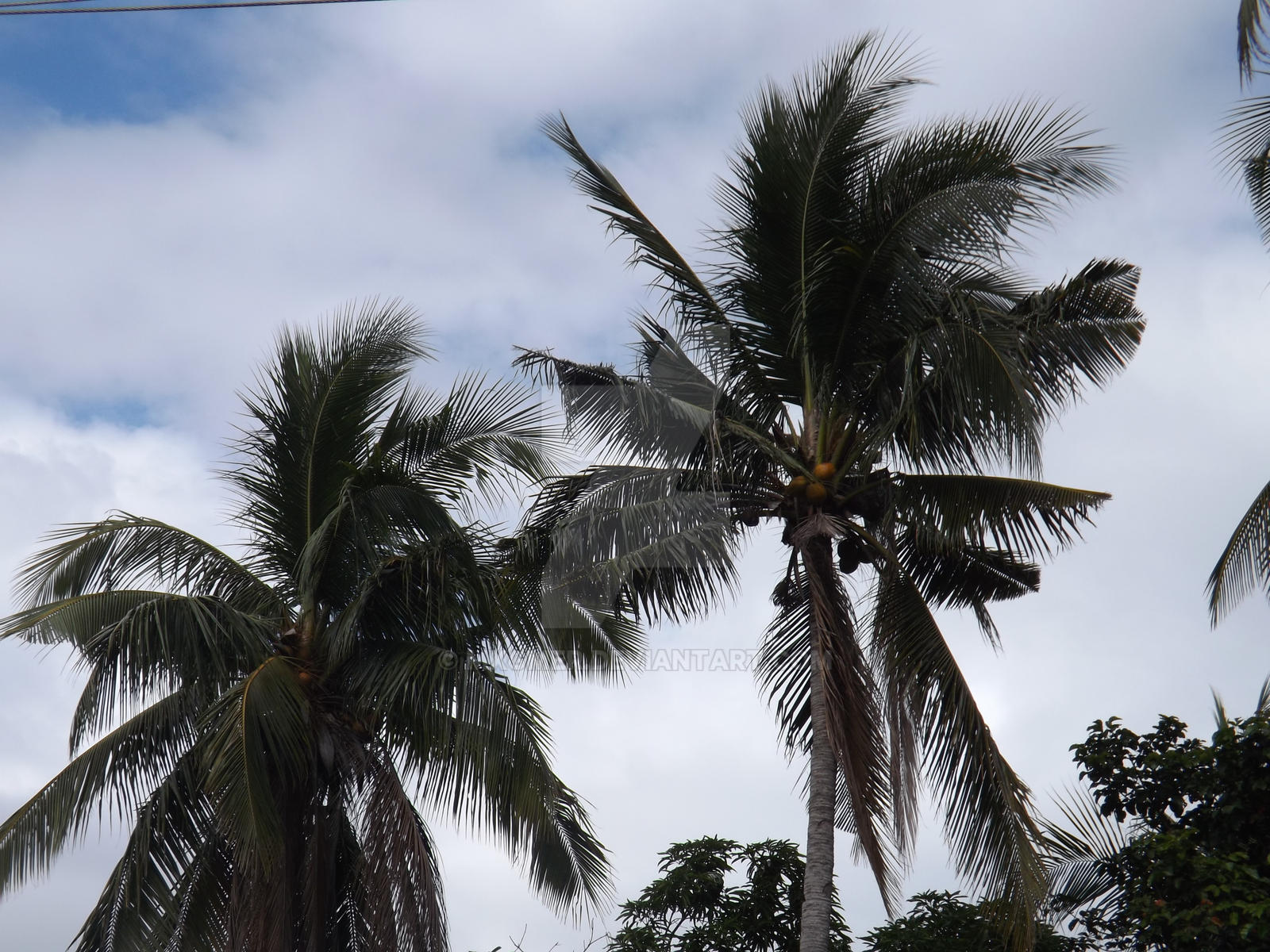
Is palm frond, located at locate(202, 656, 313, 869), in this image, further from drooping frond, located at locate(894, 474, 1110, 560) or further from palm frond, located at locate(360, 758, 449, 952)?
drooping frond, located at locate(894, 474, 1110, 560)

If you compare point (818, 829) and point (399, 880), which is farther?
point (399, 880)

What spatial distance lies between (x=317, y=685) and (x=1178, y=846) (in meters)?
7.38

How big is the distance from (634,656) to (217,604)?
4847 mm

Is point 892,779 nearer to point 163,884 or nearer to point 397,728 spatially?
point 397,728

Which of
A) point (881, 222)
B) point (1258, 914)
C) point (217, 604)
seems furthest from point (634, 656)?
point (1258, 914)

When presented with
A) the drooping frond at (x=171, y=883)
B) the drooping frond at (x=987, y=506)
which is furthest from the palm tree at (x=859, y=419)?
the drooping frond at (x=171, y=883)

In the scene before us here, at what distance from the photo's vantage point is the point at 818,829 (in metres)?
9.38

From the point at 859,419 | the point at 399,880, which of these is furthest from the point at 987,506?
the point at 399,880

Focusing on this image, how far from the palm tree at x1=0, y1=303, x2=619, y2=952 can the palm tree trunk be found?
8.82 feet

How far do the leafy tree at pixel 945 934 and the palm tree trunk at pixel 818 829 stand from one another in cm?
200

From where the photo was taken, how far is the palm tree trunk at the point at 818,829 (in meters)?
9.02

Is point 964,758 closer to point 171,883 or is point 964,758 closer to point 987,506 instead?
→ point 987,506

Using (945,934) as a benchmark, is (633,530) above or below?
above

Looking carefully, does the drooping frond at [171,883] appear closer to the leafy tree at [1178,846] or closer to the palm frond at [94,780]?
the palm frond at [94,780]
